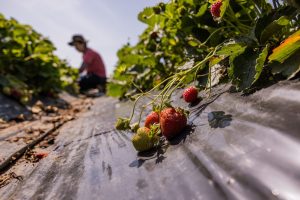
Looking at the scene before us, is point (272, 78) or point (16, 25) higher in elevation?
point (16, 25)

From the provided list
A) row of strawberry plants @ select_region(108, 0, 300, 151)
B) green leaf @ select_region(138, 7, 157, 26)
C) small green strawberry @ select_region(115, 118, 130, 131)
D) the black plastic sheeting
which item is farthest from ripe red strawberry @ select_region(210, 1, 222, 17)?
green leaf @ select_region(138, 7, 157, 26)

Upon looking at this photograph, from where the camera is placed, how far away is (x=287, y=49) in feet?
4.45

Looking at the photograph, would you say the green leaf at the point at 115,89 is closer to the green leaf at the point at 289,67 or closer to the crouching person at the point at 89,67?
the green leaf at the point at 289,67

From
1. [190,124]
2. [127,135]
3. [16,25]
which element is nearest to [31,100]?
[16,25]

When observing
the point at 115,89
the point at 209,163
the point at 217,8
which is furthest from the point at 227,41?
the point at 115,89

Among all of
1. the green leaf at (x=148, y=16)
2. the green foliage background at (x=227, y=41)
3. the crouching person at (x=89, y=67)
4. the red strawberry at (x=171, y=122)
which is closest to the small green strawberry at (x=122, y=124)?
the green foliage background at (x=227, y=41)

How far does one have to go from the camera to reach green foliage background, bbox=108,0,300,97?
1489 millimetres

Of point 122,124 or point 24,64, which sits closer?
point 122,124

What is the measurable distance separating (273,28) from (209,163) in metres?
0.74

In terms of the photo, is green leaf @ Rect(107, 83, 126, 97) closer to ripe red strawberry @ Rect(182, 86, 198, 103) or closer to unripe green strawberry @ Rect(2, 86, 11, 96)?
unripe green strawberry @ Rect(2, 86, 11, 96)

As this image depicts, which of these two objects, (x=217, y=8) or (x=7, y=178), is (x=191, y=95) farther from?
(x=7, y=178)

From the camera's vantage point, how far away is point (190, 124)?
1.54 m

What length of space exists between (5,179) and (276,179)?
1176 millimetres

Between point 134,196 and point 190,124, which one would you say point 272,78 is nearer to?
point 190,124
